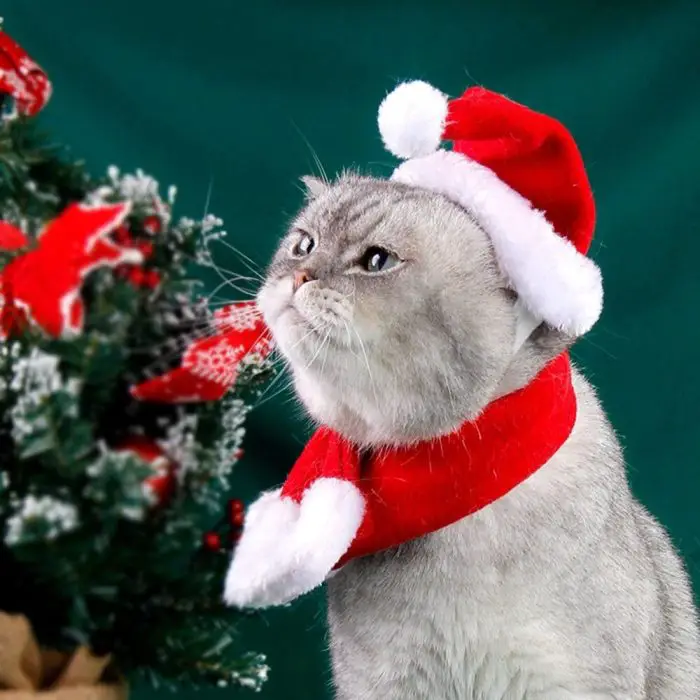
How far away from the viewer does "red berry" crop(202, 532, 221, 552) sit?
0.58 meters

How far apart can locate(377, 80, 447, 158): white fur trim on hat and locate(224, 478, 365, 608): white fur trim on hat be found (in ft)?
0.94

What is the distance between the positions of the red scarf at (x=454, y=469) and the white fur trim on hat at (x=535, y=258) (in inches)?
3.0

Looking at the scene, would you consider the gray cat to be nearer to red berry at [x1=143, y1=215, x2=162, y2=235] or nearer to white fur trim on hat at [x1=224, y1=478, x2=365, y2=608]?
white fur trim on hat at [x1=224, y1=478, x2=365, y2=608]

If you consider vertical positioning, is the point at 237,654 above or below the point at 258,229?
above

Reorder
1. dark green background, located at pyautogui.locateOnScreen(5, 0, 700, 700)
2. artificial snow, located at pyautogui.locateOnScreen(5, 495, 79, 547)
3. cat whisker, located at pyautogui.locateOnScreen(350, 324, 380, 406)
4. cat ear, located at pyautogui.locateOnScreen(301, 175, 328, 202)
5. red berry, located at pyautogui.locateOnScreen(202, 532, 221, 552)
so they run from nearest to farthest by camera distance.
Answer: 1. artificial snow, located at pyautogui.locateOnScreen(5, 495, 79, 547)
2. red berry, located at pyautogui.locateOnScreen(202, 532, 221, 552)
3. cat whisker, located at pyautogui.locateOnScreen(350, 324, 380, 406)
4. cat ear, located at pyautogui.locateOnScreen(301, 175, 328, 202)
5. dark green background, located at pyautogui.locateOnScreen(5, 0, 700, 700)

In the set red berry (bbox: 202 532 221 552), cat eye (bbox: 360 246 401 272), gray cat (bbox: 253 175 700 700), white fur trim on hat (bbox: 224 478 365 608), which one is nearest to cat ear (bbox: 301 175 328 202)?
gray cat (bbox: 253 175 700 700)

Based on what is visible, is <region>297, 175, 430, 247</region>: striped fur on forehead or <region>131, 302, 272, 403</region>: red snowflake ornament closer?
<region>131, 302, 272, 403</region>: red snowflake ornament

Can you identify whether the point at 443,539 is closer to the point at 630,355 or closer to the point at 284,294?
the point at 284,294

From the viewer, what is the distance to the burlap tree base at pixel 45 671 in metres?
0.52

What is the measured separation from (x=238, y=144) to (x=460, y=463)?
2.06 ft

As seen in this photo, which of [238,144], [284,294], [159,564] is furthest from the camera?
[238,144]

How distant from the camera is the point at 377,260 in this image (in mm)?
718

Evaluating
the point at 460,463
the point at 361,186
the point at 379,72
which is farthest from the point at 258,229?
the point at 460,463

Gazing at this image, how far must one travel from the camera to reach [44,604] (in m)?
0.53
